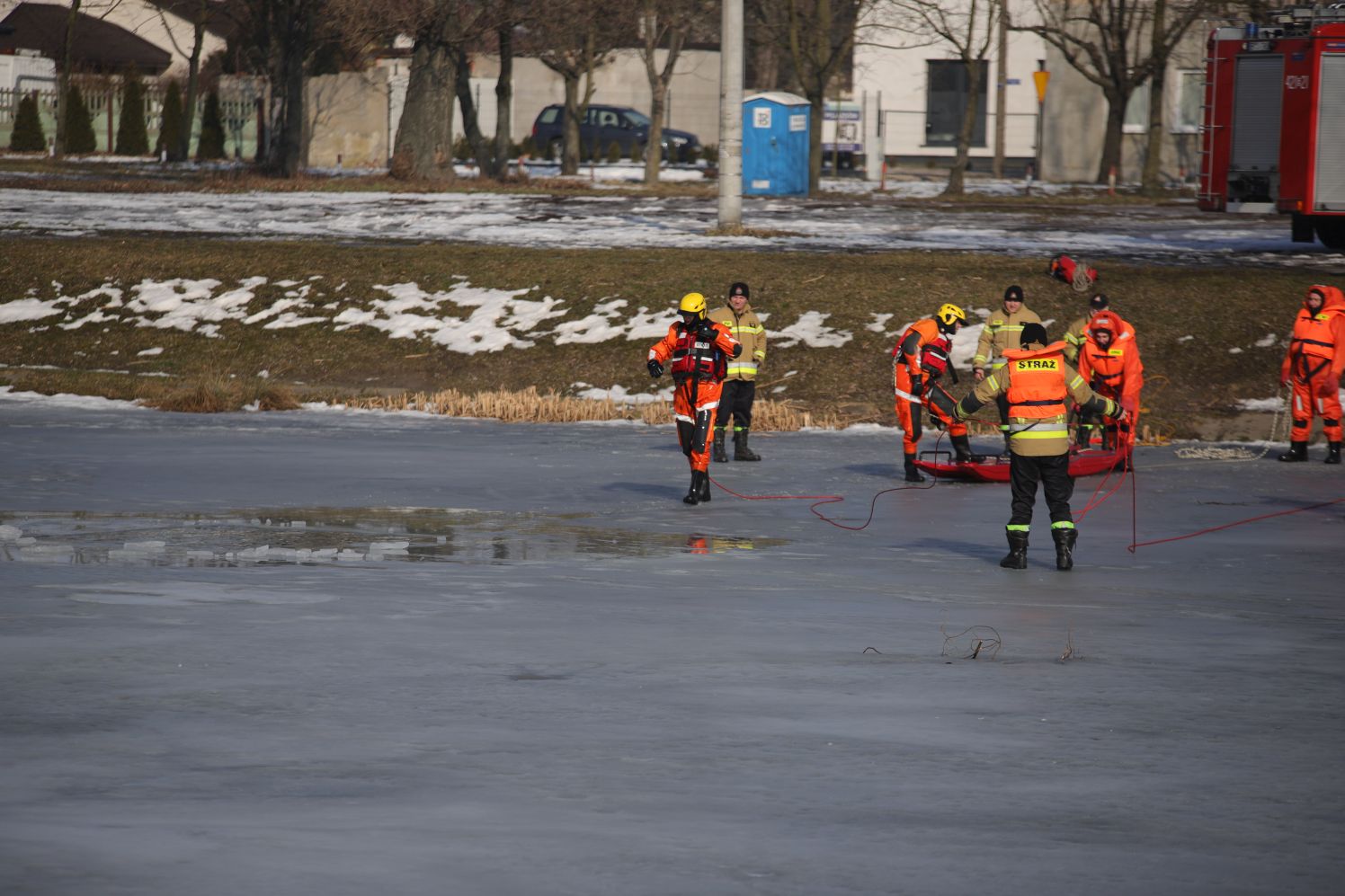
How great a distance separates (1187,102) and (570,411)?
35524mm

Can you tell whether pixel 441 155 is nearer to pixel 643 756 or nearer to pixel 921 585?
pixel 921 585

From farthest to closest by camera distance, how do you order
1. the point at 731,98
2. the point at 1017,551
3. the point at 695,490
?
the point at 731,98 < the point at 695,490 < the point at 1017,551

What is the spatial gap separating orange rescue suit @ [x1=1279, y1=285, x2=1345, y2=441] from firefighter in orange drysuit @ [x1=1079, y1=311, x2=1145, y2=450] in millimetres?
1591

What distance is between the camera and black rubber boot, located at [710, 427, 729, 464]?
17.3 m

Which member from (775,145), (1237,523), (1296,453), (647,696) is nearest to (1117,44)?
(775,145)

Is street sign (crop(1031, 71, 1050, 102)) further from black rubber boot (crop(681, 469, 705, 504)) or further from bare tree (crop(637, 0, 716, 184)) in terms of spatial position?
black rubber boot (crop(681, 469, 705, 504))

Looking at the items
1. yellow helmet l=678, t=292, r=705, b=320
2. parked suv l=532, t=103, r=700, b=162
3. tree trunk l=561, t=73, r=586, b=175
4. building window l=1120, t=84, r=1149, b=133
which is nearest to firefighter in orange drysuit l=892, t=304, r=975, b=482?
yellow helmet l=678, t=292, r=705, b=320

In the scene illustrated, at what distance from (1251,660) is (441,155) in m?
35.5

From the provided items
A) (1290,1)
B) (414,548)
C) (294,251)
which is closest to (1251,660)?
(414,548)

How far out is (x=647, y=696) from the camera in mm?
8188

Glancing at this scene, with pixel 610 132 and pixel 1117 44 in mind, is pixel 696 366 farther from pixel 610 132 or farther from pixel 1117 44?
pixel 610 132

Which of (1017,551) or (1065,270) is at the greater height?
(1065,270)

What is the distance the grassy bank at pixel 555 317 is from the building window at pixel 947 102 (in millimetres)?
30169

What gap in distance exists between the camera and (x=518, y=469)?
16.3 meters
